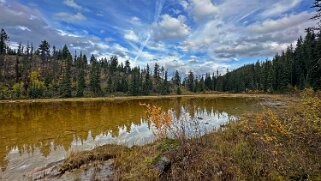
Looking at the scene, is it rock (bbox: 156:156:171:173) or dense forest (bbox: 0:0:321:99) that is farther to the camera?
dense forest (bbox: 0:0:321:99)

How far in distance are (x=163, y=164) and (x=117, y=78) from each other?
11332cm

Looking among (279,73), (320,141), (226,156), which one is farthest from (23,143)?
(279,73)

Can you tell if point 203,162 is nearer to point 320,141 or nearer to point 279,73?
point 320,141

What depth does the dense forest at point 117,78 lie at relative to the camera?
240ft

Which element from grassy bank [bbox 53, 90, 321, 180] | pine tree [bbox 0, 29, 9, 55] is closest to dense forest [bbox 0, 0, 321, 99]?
pine tree [bbox 0, 29, 9, 55]

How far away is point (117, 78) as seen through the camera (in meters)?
118

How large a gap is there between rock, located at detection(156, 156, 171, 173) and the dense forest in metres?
44.3

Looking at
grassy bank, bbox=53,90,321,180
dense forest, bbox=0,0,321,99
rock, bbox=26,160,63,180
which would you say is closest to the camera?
grassy bank, bbox=53,90,321,180

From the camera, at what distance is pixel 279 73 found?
8238 centimetres

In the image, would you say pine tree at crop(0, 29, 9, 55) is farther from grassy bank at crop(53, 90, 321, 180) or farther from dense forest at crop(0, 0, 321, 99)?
grassy bank at crop(53, 90, 321, 180)

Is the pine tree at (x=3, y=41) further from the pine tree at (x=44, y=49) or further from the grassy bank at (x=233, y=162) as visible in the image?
the grassy bank at (x=233, y=162)

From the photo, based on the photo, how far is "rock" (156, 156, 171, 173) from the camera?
21.4 ft

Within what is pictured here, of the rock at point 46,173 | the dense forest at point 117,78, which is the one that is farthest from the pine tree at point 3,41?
the rock at point 46,173

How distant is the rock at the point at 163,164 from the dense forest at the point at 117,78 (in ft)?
146
